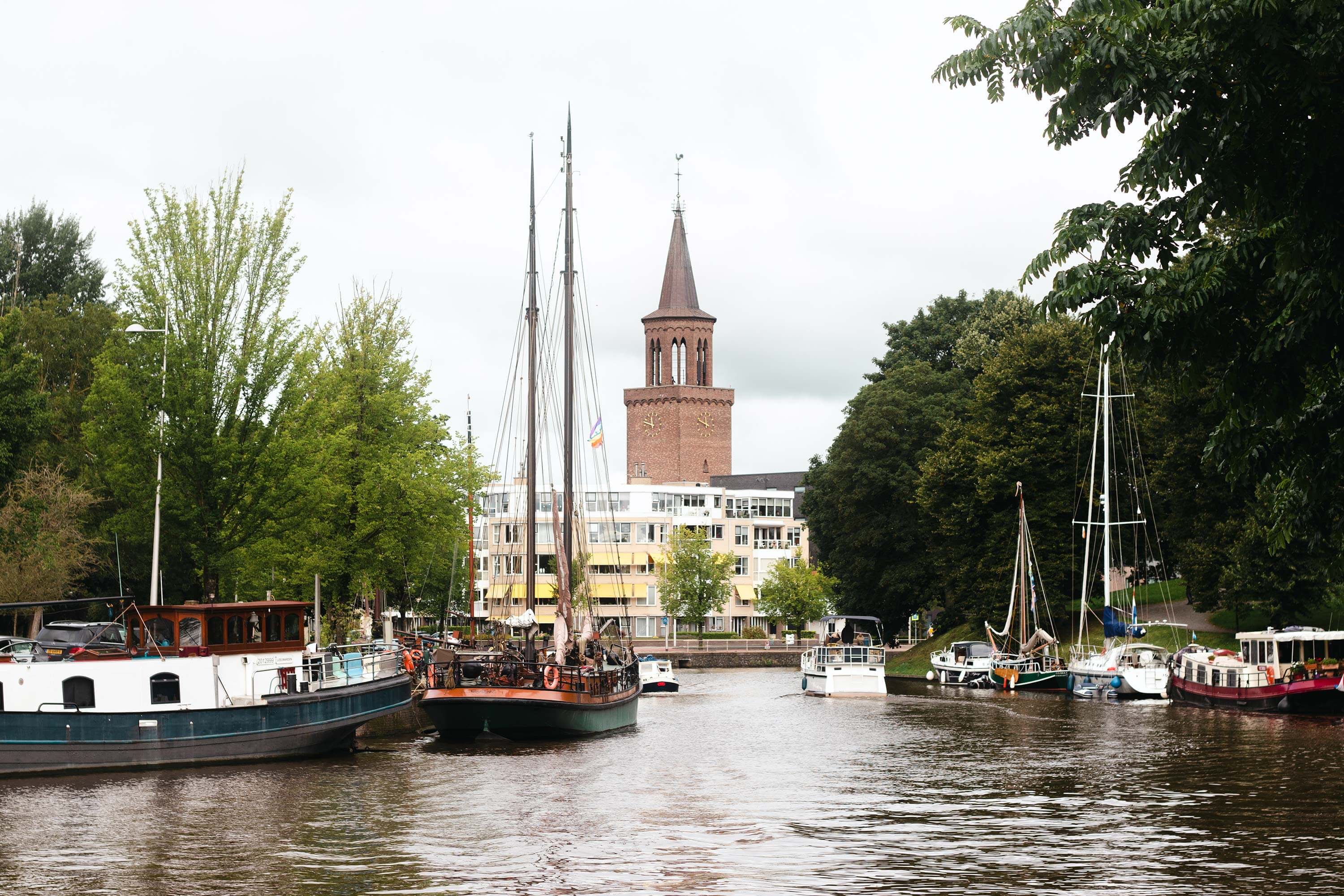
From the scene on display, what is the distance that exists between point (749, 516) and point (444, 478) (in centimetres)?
9037

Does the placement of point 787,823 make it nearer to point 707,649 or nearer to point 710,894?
point 710,894

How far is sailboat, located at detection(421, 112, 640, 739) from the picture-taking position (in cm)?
4016

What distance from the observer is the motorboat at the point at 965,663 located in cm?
7325

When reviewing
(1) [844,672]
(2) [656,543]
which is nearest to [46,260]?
(1) [844,672]

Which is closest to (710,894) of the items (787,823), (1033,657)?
(787,823)

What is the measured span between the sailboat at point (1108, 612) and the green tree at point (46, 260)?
5438 cm

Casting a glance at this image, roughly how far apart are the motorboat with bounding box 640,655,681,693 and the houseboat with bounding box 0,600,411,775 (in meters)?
34.8

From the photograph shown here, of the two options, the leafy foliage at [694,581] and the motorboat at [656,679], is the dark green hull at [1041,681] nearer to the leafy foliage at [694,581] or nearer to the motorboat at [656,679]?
the motorboat at [656,679]

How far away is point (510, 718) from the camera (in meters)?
40.7

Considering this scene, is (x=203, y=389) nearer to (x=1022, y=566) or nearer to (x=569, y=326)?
(x=569, y=326)

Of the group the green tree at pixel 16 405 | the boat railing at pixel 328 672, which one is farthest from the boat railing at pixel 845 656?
the green tree at pixel 16 405

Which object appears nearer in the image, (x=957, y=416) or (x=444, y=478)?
(x=444, y=478)

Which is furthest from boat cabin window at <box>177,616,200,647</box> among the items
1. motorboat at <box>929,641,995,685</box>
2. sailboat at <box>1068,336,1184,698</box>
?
motorboat at <box>929,641,995,685</box>

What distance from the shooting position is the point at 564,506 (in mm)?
46625
